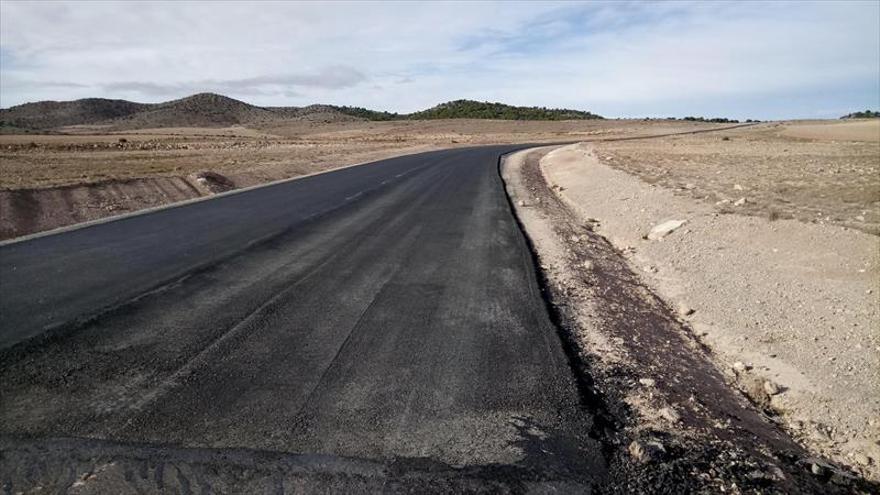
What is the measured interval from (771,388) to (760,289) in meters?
3.26

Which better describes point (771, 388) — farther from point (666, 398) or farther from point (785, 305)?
point (785, 305)

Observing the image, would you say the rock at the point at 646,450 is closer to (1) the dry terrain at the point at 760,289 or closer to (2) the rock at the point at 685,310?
(1) the dry terrain at the point at 760,289

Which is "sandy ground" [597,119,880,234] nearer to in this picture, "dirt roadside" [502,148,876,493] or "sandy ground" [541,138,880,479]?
"sandy ground" [541,138,880,479]

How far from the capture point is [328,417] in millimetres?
4309

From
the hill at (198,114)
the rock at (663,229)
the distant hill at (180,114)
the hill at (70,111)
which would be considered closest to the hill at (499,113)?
the distant hill at (180,114)

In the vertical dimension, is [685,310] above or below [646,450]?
below

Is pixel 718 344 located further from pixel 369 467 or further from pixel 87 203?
pixel 87 203

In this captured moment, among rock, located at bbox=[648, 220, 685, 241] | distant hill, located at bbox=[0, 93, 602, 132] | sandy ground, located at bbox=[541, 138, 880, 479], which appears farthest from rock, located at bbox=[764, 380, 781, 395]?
distant hill, located at bbox=[0, 93, 602, 132]

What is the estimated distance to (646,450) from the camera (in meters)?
4.11

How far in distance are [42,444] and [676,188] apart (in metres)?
18.0

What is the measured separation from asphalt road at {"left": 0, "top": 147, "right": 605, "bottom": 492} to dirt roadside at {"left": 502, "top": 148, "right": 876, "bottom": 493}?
1.09 feet

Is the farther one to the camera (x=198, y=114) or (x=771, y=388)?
(x=198, y=114)

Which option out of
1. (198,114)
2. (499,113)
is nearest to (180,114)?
(198,114)

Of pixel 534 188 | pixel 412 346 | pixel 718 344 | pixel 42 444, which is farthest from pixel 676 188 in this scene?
pixel 42 444
